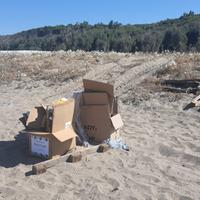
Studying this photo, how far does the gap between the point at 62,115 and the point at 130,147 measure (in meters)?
1.17

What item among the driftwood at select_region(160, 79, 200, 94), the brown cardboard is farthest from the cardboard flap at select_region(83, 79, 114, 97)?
the driftwood at select_region(160, 79, 200, 94)

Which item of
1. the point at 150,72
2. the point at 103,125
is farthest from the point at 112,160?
the point at 150,72

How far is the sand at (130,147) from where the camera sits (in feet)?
18.1

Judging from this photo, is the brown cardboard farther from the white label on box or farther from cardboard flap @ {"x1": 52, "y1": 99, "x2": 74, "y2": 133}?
the white label on box

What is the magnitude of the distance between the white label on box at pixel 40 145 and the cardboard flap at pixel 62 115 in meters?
0.20

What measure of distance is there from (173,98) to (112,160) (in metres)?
3.78

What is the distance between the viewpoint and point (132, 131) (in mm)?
8055

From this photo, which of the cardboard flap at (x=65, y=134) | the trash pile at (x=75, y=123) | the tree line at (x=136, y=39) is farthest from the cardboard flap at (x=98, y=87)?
the tree line at (x=136, y=39)

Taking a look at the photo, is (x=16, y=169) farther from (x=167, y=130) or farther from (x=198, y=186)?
(x=167, y=130)

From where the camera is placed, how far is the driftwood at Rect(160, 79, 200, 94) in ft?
33.7

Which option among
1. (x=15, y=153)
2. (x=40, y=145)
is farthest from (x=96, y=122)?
(x=15, y=153)

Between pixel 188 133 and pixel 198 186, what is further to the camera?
pixel 188 133

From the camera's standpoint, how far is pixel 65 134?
21.6 ft

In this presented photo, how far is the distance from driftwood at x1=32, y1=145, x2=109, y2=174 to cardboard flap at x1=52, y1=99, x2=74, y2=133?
0.39m
